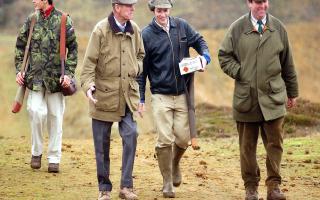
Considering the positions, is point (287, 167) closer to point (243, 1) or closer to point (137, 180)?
point (137, 180)

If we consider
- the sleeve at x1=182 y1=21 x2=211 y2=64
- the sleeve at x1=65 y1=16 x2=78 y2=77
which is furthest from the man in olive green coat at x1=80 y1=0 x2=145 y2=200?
the sleeve at x1=65 y1=16 x2=78 y2=77

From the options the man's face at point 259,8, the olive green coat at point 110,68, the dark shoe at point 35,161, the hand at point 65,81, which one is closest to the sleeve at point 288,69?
the man's face at point 259,8

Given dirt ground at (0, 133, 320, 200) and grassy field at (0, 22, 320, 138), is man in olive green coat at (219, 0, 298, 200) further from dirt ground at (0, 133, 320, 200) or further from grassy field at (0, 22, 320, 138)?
grassy field at (0, 22, 320, 138)

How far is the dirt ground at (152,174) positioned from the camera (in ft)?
36.3

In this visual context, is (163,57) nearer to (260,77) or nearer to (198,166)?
(260,77)

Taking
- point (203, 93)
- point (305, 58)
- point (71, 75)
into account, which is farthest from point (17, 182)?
point (305, 58)

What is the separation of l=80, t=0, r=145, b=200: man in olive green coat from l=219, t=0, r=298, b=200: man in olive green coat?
118 centimetres

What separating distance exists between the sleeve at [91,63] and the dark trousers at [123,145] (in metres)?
0.53

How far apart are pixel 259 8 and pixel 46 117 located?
3.96m

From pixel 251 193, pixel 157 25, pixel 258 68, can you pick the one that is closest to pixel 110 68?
pixel 157 25

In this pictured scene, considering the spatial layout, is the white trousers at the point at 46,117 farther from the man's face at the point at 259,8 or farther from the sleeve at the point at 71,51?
the man's face at the point at 259,8

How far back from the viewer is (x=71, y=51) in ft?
40.3

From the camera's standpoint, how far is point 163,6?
1050cm

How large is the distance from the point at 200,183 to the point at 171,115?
1.60 m
